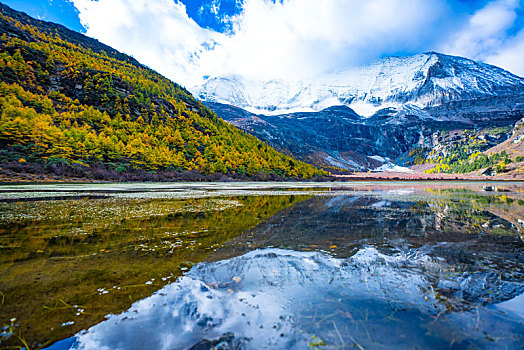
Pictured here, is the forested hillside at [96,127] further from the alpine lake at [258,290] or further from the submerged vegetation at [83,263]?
the alpine lake at [258,290]

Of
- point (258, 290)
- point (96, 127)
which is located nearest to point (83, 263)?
point (258, 290)

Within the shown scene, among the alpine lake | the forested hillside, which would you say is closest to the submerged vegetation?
the alpine lake

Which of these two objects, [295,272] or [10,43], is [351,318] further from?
[10,43]

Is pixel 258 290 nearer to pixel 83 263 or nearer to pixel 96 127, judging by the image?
pixel 83 263

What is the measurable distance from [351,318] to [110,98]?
97.2 metres

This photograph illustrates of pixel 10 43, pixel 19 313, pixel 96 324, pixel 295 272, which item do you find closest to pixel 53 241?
pixel 19 313

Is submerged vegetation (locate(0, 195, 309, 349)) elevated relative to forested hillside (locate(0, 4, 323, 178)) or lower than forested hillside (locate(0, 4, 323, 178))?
lower

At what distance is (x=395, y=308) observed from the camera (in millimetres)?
3803

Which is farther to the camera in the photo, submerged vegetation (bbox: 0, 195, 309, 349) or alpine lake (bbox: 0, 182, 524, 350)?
submerged vegetation (bbox: 0, 195, 309, 349)

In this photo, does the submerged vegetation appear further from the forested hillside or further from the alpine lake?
the forested hillside

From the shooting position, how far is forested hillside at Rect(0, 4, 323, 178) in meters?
46.5

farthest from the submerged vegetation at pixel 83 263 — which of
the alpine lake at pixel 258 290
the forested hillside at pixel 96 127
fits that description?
the forested hillside at pixel 96 127

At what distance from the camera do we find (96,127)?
65625mm

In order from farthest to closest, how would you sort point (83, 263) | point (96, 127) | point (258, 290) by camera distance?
1. point (96, 127)
2. point (83, 263)
3. point (258, 290)
